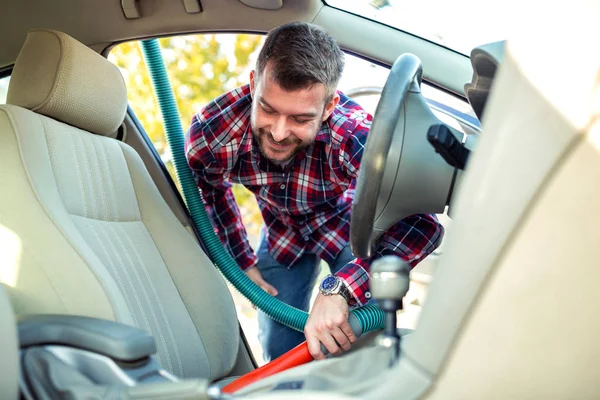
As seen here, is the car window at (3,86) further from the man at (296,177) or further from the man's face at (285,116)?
the man's face at (285,116)

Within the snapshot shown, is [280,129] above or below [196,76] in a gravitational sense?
above

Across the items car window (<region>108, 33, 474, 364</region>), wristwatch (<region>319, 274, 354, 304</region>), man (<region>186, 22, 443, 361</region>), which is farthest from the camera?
car window (<region>108, 33, 474, 364</region>)

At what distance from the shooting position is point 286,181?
208 centimetres

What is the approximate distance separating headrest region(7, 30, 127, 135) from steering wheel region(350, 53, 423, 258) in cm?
76

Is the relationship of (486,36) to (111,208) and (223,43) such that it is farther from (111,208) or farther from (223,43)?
(223,43)

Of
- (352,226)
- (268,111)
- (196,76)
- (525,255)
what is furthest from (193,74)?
(525,255)

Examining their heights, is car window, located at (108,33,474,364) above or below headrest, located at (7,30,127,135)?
below

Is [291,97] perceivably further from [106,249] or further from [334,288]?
[106,249]

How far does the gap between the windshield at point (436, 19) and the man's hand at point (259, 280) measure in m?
0.95

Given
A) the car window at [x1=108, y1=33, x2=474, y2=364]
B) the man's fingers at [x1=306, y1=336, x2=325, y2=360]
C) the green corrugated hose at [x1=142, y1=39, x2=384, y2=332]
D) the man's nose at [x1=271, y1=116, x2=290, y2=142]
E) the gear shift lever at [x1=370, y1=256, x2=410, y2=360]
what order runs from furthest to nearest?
the car window at [x1=108, y1=33, x2=474, y2=364]
the green corrugated hose at [x1=142, y1=39, x2=384, y2=332]
the man's nose at [x1=271, y1=116, x2=290, y2=142]
the man's fingers at [x1=306, y1=336, x2=325, y2=360]
the gear shift lever at [x1=370, y1=256, x2=410, y2=360]

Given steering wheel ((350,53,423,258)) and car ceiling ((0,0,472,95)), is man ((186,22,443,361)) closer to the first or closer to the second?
car ceiling ((0,0,472,95))

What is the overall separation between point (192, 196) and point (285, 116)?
497 mm

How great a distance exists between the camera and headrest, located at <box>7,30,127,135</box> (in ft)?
5.03

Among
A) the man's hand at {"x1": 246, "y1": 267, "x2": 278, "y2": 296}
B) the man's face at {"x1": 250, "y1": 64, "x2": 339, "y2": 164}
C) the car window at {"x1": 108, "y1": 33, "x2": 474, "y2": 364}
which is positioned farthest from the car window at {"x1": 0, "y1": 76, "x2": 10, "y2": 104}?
the car window at {"x1": 108, "y1": 33, "x2": 474, "y2": 364}
